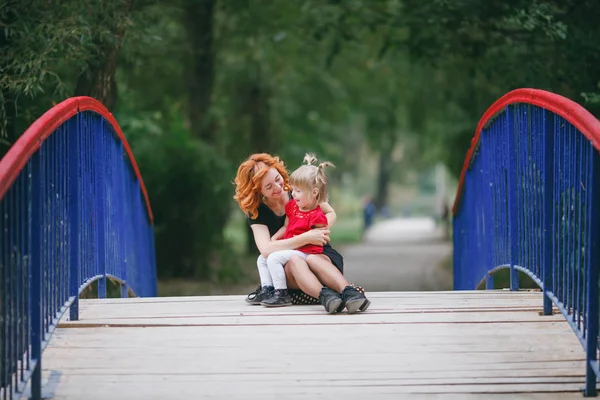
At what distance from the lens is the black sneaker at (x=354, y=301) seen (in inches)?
219

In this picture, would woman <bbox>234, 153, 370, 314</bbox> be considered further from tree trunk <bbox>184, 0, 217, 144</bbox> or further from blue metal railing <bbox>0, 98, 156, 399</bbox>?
tree trunk <bbox>184, 0, 217, 144</bbox>

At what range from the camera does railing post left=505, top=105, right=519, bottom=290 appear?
664cm

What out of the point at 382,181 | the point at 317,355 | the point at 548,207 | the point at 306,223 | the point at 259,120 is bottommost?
the point at 382,181

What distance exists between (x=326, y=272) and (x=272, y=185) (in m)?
0.74

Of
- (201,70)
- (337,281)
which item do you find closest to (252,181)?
(337,281)

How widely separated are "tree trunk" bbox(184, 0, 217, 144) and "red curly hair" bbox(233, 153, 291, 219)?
35.3 ft

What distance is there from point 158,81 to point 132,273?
9271 millimetres

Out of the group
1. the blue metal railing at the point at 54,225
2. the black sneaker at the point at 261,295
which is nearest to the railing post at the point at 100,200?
the blue metal railing at the point at 54,225

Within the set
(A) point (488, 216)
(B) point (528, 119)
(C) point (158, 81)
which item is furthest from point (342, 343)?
(C) point (158, 81)

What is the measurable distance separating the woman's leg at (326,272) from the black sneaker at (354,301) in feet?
0.53

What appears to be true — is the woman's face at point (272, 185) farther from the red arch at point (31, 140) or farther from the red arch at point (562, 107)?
the red arch at point (562, 107)

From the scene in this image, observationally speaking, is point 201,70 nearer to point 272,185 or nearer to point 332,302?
point 272,185

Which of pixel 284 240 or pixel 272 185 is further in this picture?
pixel 272 185

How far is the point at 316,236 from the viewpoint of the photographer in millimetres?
6082
